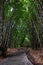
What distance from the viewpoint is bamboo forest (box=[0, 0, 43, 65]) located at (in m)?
4.07

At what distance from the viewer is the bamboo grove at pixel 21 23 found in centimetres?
445

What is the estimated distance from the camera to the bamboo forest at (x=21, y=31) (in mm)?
4075

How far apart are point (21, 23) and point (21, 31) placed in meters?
0.49

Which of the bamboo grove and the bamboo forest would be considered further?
the bamboo grove

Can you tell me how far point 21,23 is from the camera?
581 centimetres

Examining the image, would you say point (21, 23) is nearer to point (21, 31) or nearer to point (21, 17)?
point (21, 31)

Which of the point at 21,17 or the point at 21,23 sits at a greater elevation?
the point at 21,17

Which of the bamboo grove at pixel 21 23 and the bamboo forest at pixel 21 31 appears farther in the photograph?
the bamboo grove at pixel 21 23

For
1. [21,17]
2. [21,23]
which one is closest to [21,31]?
[21,23]

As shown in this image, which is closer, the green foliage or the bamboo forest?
the bamboo forest

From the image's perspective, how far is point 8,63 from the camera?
345 centimetres

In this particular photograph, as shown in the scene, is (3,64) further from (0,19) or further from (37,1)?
(37,1)

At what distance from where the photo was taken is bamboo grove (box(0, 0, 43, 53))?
4.45m

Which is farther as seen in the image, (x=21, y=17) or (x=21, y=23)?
(x=21, y=23)
